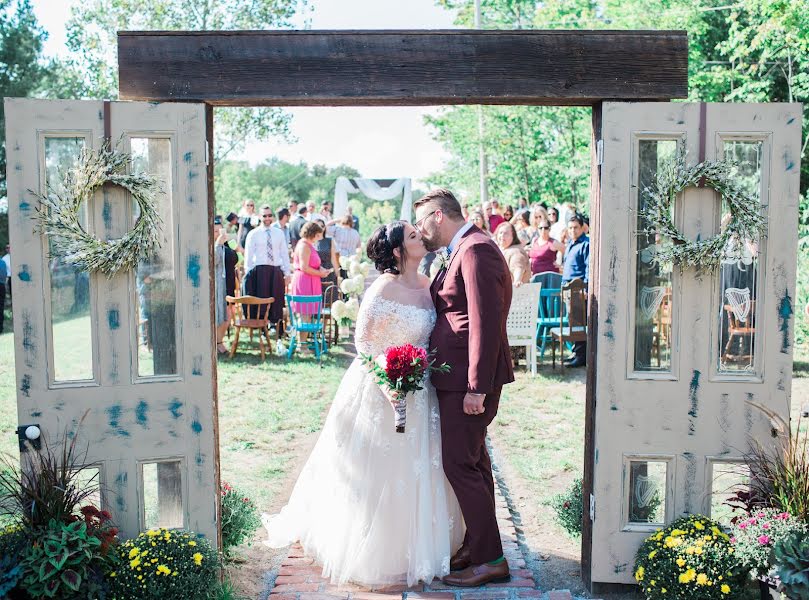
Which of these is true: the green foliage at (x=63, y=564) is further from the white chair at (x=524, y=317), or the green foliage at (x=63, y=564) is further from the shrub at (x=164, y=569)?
the white chair at (x=524, y=317)

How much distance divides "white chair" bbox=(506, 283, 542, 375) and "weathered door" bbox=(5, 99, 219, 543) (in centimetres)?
608

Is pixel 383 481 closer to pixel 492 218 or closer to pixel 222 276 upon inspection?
pixel 222 276

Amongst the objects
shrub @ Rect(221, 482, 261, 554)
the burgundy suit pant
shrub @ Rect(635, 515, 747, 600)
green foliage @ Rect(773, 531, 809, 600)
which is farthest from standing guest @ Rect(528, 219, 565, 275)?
green foliage @ Rect(773, 531, 809, 600)

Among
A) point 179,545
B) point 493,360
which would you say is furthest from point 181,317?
point 493,360

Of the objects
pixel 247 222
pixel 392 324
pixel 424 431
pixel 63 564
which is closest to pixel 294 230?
pixel 247 222

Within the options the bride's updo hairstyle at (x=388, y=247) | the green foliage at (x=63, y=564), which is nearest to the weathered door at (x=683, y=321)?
the bride's updo hairstyle at (x=388, y=247)

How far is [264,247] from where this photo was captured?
1138 centimetres

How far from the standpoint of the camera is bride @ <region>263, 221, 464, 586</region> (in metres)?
4.25

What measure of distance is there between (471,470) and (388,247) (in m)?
1.30

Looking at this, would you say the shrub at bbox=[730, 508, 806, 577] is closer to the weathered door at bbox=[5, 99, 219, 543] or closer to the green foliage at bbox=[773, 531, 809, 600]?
the green foliage at bbox=[773, 531, 809, 600]

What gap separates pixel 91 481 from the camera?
3.98m

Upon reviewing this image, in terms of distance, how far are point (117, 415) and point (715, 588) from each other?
9.77 ft

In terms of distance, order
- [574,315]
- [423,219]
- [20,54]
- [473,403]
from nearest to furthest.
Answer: [473,403], [423,219], [574,315], [20,54]

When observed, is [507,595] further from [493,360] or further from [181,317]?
[181,317]
